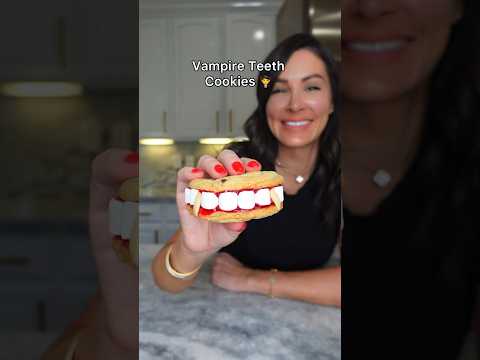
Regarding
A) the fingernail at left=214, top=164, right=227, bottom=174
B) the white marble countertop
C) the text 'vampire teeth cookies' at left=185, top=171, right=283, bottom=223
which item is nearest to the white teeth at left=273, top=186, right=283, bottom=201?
the text 'vampire teeth cookies' at left=185, top=171, right=283, bottom=223

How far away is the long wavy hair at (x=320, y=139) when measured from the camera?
30.9 inches

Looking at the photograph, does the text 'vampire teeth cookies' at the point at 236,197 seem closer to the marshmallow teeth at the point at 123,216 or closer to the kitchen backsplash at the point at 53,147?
the marshmallow teeth at the point at 123,216

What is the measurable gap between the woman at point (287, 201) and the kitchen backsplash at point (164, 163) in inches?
0.7

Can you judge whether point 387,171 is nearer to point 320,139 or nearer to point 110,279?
point 320,139

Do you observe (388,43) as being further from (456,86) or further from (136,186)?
(136,186)

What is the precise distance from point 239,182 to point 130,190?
253mm

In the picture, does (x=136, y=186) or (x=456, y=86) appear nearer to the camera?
(x=136, y=186)

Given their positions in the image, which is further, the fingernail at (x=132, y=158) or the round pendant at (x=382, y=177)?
the round pendant at (x=382, y=177)

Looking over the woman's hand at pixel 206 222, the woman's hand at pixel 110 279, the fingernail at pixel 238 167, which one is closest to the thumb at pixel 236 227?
the woman's hand at pixel 206 222

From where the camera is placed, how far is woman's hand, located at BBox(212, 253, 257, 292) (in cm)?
82

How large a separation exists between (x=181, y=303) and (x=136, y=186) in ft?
0.89

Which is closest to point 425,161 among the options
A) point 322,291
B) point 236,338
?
point 322,291

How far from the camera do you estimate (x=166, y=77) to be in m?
0.79

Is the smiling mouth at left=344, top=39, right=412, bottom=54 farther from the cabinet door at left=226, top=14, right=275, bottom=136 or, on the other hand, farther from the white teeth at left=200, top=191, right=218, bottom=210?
the white teeth at left=200, top=191, right=218, bottom=210
